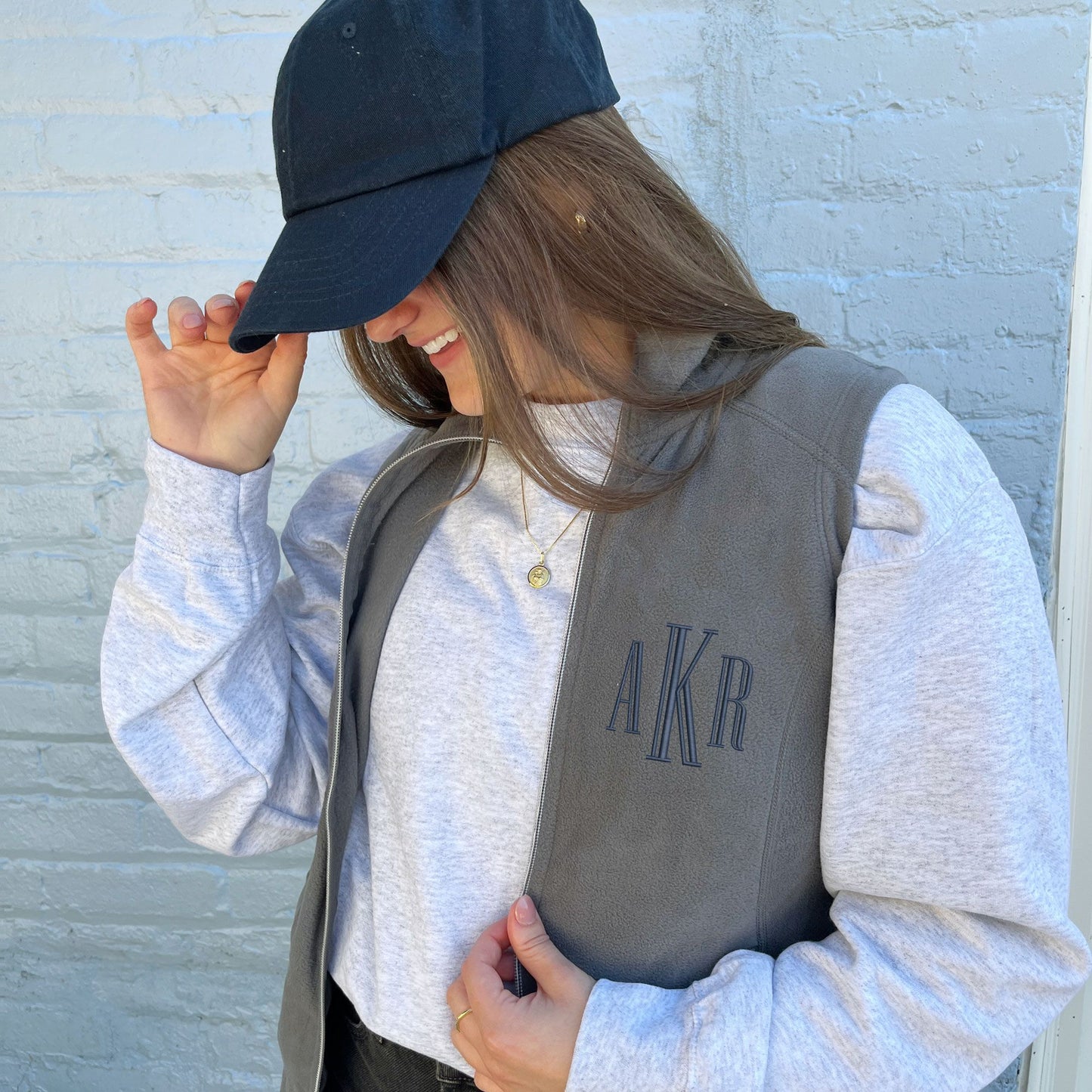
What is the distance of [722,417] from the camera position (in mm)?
854

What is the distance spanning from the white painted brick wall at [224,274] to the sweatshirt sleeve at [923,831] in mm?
622

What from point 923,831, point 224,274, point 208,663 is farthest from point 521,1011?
point 224,274

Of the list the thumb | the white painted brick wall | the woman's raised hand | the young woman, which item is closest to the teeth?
the young woman

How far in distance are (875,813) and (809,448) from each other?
0.28 meters

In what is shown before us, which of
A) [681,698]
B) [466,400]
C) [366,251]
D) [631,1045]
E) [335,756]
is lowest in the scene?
[631,1045]

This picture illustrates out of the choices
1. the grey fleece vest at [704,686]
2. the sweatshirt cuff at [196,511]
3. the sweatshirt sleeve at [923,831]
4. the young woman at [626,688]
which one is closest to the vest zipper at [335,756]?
the young woman at [626,688]

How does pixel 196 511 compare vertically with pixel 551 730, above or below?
above

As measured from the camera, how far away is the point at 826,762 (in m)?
0.77

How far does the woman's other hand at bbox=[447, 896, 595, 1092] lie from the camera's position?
2.61 feet

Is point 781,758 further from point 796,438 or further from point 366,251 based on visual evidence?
point 366,251

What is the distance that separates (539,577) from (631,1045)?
38cm

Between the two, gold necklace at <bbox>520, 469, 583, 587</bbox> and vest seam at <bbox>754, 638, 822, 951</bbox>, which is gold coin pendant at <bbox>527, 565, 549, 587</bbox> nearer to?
gold necklace at <bbox>520, 469, 583, 587</bbox>

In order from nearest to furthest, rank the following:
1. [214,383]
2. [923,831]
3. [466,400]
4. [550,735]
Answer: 1. [923,831]
2. [550,735]
3. [466,400]
4. [214,383]

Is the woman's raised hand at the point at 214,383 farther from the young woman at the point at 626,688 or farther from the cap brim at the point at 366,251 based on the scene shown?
the cap brim at the point at 366,251
